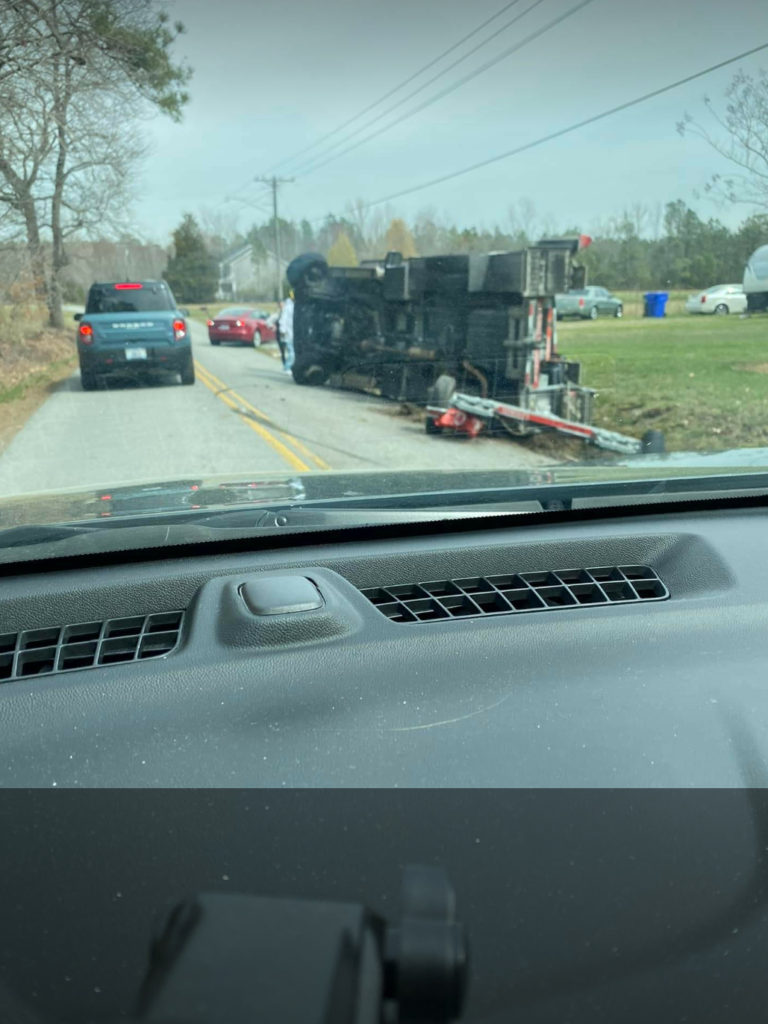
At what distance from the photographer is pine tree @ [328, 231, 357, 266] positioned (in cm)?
618

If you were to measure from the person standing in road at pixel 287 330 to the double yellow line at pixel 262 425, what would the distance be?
2.08ft

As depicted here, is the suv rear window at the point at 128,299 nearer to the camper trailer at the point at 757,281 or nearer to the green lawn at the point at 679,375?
the camper trailer at the point at 757,281

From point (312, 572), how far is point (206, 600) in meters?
0.35

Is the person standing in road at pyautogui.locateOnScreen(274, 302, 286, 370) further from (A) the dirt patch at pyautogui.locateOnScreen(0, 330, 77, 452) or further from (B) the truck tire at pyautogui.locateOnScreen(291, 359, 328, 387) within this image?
(A) the dirt patch at pyautogui.locateOnScreen(0, 330, 77, 452)

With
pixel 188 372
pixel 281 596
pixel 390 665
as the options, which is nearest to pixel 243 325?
pixel 188 372

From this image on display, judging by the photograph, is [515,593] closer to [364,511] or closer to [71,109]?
Result: [364,511]

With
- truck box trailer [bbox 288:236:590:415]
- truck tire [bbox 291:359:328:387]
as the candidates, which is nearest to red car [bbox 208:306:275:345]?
truck box trailer [bbox 288:236:590:415]

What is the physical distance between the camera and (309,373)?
318 inches

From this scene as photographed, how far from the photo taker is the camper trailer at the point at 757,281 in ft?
20.3

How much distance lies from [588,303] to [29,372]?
5.46m

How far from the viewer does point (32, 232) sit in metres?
5.50

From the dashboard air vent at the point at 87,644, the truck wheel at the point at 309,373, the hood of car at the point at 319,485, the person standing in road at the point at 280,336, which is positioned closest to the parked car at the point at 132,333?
the person standing in road at the point at 280,336

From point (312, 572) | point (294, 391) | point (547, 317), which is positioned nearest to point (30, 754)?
point (312, 572)

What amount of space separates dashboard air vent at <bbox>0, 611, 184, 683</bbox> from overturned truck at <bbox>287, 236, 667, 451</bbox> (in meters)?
3.99
